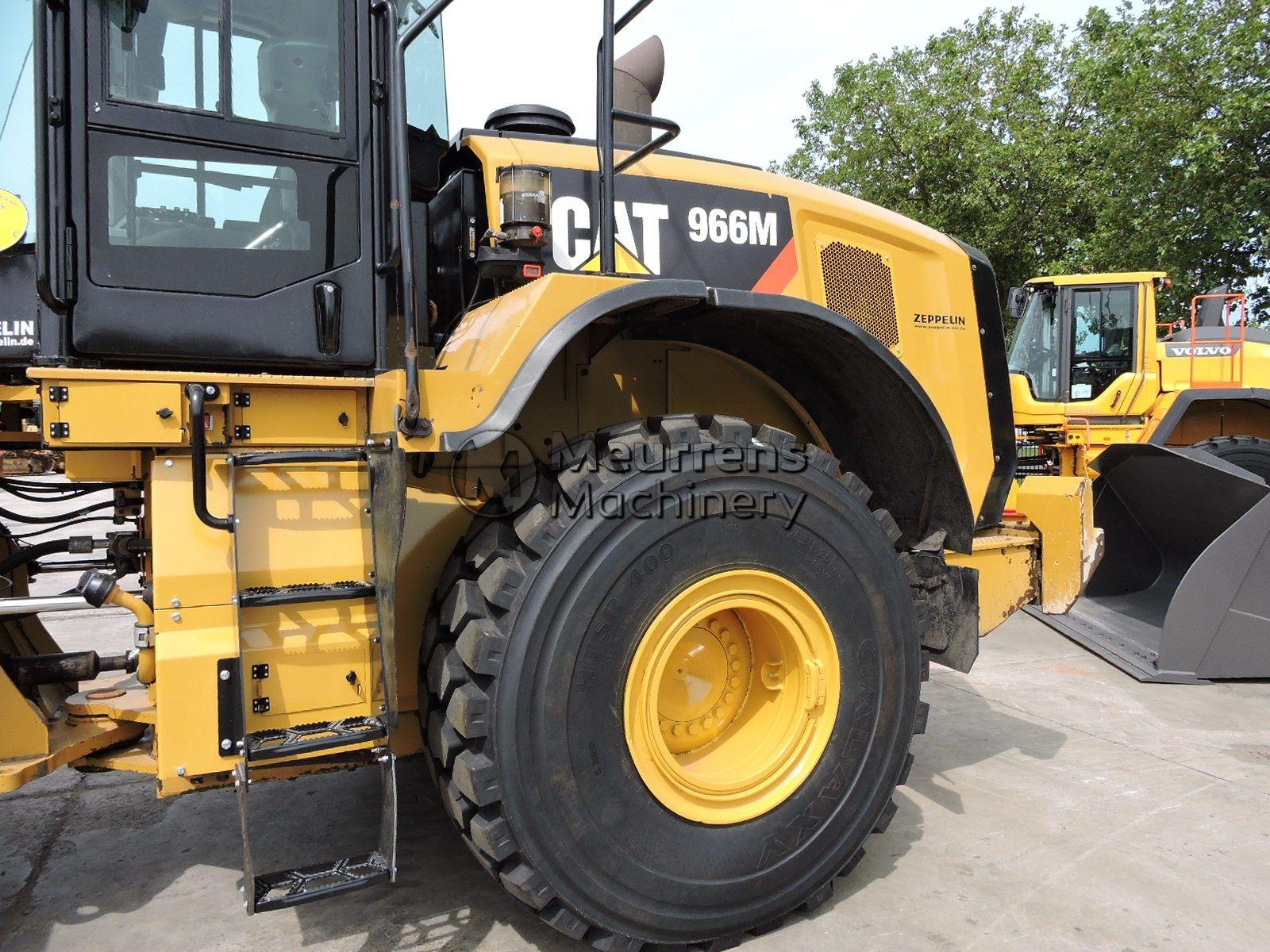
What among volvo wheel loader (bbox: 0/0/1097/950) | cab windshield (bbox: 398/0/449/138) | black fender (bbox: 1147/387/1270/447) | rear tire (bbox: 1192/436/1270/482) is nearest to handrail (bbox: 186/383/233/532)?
volvo wheel loader (bbox: 0/0/1097/950)

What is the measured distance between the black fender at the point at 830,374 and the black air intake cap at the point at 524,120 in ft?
2.58

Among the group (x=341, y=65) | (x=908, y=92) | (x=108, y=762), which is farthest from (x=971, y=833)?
(x=908, y=92)

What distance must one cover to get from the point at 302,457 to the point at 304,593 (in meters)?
0.34

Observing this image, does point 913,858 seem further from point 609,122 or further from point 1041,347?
point 1041,347

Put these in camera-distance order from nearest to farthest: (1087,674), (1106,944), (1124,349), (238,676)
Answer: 1. (238,676)
2. (1106,944)
3. (1087,674)
4. (1124,349)

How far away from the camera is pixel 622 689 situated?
2.29 meters

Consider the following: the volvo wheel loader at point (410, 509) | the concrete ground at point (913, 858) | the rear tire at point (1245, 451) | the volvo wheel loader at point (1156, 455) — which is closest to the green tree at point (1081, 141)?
the volvo wheel loader at point (1156, 455)

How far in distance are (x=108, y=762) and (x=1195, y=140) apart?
588 inches

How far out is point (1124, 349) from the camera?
9.59 m

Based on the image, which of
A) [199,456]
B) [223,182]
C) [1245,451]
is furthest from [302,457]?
[1245,451]

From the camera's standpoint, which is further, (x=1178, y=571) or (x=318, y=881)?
(x=1178, y=571)

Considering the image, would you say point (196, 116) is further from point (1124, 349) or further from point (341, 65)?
point (1124, 349)

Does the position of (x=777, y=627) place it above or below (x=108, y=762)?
above

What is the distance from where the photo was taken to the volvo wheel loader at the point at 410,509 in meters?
2.14
